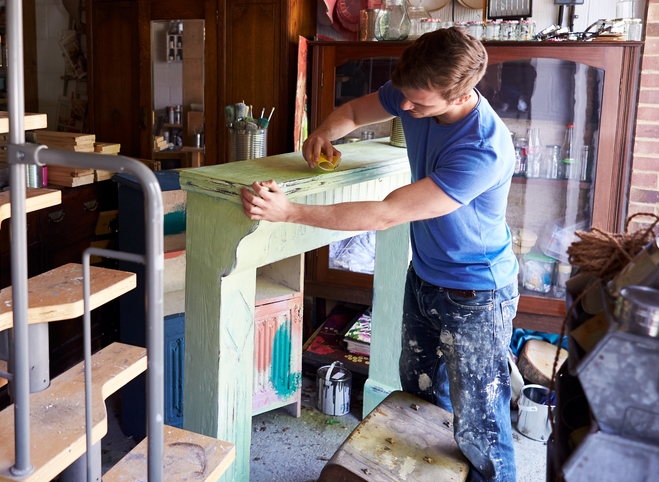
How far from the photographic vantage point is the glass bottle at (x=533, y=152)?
329cm

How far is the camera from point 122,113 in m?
3.88

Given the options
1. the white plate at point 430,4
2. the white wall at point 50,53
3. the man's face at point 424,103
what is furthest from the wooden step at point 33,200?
the white wall at point 50,53

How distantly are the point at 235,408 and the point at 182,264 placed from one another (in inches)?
39.8

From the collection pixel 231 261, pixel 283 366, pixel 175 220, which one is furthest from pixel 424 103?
pixel 283 366

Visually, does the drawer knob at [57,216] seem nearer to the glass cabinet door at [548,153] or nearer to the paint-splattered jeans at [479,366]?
the paint-splattered jeans at [479,366]

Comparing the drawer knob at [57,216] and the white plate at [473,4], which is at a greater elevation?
the white plate at [473,4]

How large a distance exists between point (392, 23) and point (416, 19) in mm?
164

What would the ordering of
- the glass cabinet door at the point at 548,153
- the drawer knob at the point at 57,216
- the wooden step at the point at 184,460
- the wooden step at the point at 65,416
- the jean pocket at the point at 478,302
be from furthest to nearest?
the drawer knob at the point at 57,216 → the glass cabinet door at the point at 548,153 → the jean pocket at the point at 478,302 → the wooden step at the point at 184,460 → the wooden step at the point at 65,416

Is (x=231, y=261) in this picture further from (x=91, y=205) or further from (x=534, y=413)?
(x=91, y=205)

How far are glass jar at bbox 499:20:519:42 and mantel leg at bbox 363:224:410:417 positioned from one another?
1117 mm

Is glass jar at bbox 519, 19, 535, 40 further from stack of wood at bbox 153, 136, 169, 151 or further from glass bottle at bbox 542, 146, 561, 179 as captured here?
stack of wood at bbox 153, 136, 169, 151

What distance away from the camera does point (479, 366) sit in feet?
6.58

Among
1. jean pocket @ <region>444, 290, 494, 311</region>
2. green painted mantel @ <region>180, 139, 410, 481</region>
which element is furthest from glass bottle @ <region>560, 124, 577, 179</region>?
jean pocket @ <region>444, 290, 494, 311</region>

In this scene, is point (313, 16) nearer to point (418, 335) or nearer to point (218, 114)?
point (218, 114)
